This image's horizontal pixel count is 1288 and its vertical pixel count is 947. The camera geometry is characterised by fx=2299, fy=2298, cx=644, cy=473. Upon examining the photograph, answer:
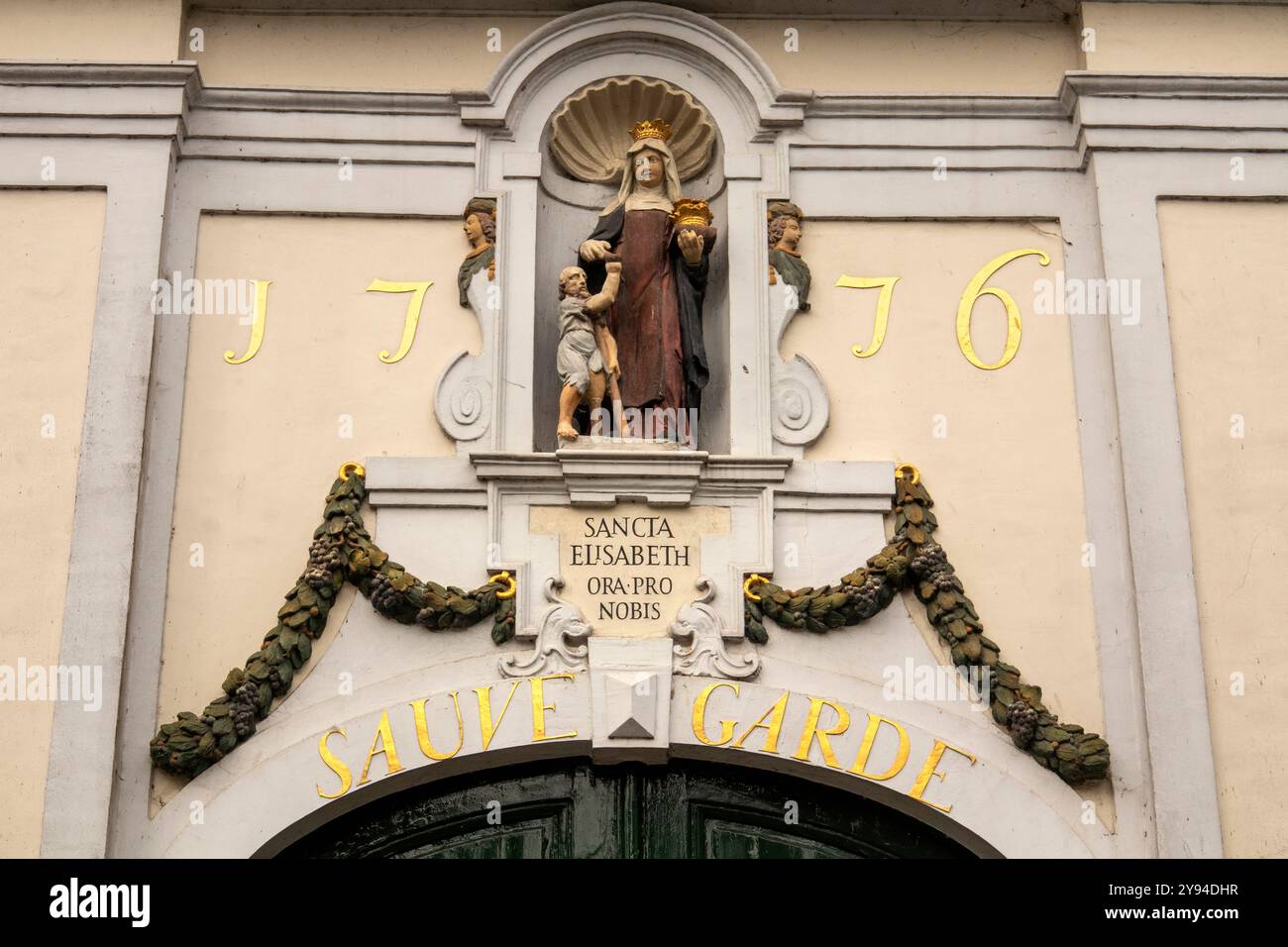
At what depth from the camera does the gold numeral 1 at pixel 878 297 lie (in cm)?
1114

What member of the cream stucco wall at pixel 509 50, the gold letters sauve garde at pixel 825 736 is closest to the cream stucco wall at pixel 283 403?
the cream stucco wall at pixel 509 50

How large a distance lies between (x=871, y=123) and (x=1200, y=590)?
288 cm

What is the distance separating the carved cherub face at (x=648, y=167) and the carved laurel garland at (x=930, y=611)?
210 centimetres

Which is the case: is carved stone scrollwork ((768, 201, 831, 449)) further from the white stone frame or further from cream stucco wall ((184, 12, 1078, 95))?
the white stone frame

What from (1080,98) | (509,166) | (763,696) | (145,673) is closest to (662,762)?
(763,696)

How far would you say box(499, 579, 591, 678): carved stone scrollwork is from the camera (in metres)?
10.4

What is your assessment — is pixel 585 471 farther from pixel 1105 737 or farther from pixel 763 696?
pixel 1105 737

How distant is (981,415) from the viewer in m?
11.0

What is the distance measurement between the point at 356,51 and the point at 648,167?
165 cm

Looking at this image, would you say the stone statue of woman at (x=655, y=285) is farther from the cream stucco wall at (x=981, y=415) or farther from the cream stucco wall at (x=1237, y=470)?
the cream stucco wall at (x=1237, y=470)

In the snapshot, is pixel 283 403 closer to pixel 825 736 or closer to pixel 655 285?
pixel 655 285

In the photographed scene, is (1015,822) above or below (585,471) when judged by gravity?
below

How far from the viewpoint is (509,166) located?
11.4 metres
